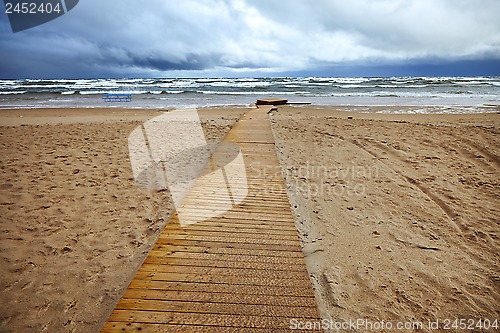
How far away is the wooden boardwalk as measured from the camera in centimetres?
224

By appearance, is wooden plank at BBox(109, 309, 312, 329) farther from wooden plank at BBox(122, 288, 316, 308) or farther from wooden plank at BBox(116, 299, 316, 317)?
wooden plank at BBox(122, 288, 316, 308)

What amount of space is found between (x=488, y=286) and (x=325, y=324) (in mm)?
2144

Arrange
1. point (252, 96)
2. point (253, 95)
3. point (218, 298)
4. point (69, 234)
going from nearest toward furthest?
A: point (218, 298)
point (69, 234)
point (252, 96)
point (253, 95)

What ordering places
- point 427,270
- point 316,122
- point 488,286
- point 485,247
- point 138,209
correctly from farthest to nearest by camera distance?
point 316,122
point 138,209
point 485,247
point 427,270
point 488,286

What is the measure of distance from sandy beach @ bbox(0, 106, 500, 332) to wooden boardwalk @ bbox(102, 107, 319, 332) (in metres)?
0.49

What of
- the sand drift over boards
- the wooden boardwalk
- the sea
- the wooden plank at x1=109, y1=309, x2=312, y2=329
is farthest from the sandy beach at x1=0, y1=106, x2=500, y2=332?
the sand drift over boards

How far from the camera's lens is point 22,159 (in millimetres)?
7250

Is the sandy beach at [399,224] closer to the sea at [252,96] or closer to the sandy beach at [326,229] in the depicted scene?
the sandy beach at [326,229]

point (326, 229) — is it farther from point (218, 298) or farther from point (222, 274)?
point (218, 298)

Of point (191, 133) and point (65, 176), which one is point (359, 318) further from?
point (191, 133)

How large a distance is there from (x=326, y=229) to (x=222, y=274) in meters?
2.12

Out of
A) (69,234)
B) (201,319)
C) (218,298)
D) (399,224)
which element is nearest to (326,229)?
(399,224)

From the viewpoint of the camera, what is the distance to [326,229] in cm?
Answer: 429

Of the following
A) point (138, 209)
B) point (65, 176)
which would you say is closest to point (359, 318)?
point (138, 209)
